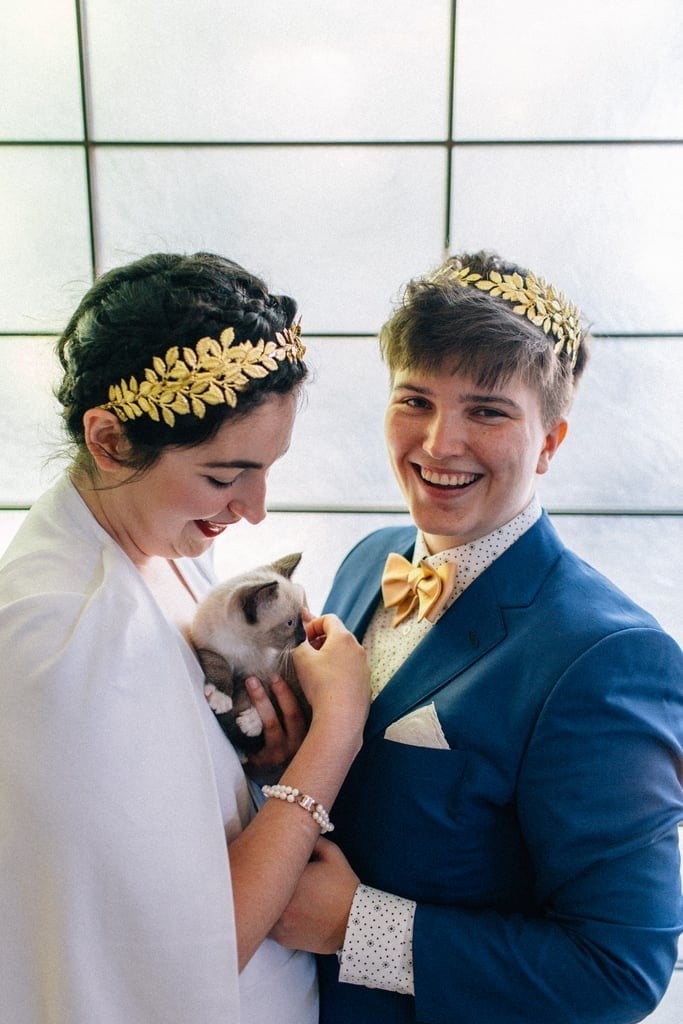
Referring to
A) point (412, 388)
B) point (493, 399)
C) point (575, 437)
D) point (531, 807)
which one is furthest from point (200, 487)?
point (575, 437)

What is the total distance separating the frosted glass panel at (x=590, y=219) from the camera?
245 centimetres

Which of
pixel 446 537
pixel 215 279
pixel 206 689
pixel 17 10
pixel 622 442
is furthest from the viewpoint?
pixel 622 442

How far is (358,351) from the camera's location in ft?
Result: 8.63

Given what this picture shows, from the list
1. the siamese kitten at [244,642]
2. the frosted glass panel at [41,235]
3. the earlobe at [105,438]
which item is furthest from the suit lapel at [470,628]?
the frosted glass panel at [41,235]

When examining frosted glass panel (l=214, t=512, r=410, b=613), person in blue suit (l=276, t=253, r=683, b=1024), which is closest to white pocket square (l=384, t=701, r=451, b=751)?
person in blue suit (l=276, t=253, r=683, b=1024)

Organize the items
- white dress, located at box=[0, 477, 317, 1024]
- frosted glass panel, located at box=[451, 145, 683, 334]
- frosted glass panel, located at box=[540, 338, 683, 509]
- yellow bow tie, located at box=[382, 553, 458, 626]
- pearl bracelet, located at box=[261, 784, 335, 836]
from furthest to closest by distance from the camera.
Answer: frosted glass panel, located at box=[540, 338, 683, 509], frosted glass panel, located at box=[451, 145, 683, 334], yellow bow tie, located at box=[382, 553, 458, 626], pearl bracelet, located at box=[261, 784, 335, 836], white dress, located at box=[0, 477, 317, 1024]

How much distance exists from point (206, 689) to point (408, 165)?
1.74 metres

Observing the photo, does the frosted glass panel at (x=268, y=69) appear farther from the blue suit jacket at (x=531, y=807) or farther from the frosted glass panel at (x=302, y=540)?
the blue suit jacket at (x=531, y=807)

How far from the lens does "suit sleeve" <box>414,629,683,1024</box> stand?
50.2 inches

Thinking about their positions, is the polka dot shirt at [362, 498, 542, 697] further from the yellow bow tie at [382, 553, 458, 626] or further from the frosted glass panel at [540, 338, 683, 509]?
the frosted glass panel at [540, 338, 683, 509]

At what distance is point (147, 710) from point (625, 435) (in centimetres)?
191

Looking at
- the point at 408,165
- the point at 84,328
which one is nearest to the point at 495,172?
the point at 408,165

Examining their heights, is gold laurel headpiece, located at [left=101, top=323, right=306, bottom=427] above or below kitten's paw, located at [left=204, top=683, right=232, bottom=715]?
above

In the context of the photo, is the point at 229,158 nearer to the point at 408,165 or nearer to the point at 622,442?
the point at 408,165
